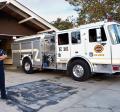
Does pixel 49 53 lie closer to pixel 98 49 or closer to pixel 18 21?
pixel 98 49

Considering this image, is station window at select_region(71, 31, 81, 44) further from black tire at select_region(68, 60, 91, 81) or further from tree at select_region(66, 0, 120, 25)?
tree at select_region(66, 0, 120, 25)

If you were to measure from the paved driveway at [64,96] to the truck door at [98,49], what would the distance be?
93 cm

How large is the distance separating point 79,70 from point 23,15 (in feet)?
21.5

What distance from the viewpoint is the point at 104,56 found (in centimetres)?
1150

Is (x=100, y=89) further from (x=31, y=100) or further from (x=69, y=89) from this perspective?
(x=31, y=100)

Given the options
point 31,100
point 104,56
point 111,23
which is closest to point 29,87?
point 31,100

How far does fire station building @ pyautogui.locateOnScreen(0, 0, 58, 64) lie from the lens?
16.5 metres

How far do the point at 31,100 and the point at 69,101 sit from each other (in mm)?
1161

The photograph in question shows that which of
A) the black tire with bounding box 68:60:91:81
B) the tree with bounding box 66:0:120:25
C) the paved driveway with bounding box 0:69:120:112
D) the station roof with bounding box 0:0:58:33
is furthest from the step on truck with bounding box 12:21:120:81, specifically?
the tree with bounding box 66:0:120:25

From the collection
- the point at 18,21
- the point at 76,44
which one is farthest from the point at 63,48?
the point at 18,21

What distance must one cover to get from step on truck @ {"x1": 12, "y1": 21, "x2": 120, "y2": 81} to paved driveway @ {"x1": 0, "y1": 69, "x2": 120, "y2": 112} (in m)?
0.70

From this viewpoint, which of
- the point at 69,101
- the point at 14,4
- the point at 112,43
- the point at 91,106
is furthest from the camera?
the point at 14,4

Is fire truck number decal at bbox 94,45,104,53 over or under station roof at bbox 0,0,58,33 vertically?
under

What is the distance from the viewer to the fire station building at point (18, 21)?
54.0 ft
